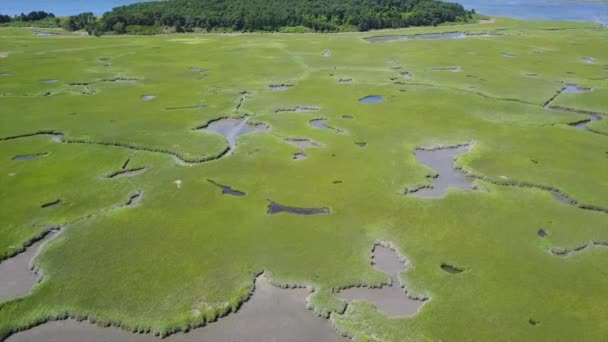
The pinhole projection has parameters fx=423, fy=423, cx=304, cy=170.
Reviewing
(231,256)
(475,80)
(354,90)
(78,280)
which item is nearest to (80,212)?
(78,280)

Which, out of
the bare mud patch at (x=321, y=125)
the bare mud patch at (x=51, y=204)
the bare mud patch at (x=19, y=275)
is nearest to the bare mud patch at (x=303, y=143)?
the bare mud patch at (x=321, y=125)

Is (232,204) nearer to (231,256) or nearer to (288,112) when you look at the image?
(231,256)

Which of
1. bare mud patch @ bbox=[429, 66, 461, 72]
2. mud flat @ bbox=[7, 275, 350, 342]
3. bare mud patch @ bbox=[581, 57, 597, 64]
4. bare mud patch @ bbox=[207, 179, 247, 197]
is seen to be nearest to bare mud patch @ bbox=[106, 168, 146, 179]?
bare mud patch @ bbox=[207, 179, 247, 197]

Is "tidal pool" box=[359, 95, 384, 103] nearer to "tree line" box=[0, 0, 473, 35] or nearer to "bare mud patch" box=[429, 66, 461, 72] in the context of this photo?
"bare mud patch" box=[429, 66, 461, 72]

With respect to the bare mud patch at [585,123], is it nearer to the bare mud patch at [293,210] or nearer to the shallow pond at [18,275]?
the bare mud patch at [293,210]

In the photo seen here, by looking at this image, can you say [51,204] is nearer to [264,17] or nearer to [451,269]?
[451,269]

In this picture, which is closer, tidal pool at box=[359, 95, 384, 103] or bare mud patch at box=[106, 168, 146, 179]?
bare mud patch at box=[106, 168, 146, 179]
